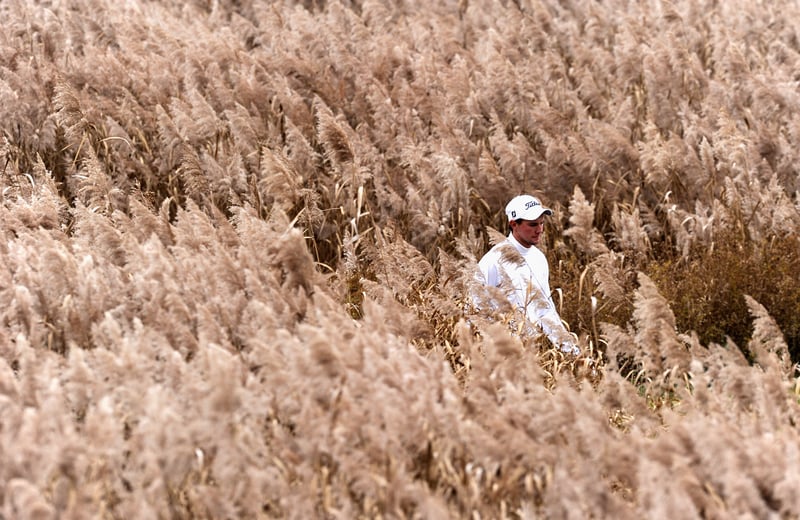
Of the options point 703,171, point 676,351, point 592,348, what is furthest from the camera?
point 703,171

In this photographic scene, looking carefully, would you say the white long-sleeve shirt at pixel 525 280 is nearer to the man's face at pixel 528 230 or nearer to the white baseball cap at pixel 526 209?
the man's face at pixel 528 230

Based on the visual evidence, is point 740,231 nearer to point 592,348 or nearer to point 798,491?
point 592,348

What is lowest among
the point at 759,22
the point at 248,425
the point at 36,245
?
the point at 759,22

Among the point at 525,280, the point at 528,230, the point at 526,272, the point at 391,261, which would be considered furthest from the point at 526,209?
the point at 391,261

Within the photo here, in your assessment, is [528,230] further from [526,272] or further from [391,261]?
[391,261]

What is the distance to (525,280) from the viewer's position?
22.2 feet

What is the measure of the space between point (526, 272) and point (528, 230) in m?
0.36

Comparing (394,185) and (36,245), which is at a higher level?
(36,245)

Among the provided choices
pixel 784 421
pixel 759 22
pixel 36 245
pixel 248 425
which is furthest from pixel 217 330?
pixel 759 22

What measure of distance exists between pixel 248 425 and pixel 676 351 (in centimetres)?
212

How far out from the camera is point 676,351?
5395 millimetres

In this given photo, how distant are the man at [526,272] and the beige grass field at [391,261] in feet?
0.57

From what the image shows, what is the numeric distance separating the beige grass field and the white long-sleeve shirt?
0.16 meters

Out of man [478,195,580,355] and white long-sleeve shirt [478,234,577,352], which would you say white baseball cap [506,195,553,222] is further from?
white long-sleeve shirt [478,234,577,352]
